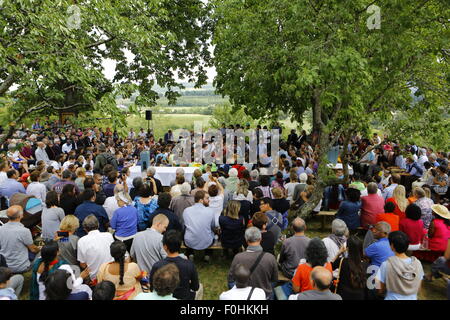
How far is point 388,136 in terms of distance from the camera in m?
6.69

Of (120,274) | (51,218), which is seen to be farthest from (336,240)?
(51,218)

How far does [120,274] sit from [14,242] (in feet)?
7.54

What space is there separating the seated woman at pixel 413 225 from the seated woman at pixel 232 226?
2.90 m

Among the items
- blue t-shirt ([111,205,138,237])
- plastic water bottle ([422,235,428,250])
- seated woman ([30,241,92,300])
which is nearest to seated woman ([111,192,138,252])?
blue t-shirt ([111,205,138,237])

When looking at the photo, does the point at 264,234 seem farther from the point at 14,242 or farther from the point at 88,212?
the point at 14,242

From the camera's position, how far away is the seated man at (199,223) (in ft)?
19.4

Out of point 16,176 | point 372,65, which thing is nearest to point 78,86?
point 16,176

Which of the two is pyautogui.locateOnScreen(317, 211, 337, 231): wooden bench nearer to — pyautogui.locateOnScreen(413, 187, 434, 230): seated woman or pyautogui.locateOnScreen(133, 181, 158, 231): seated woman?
pyautogui.locateOnScreen(413, 187, 434, 230): seated woman

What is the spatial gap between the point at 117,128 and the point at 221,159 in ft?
28.7

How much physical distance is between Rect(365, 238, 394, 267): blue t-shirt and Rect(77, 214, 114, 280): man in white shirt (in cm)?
373

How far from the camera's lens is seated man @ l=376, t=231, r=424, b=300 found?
3764mm

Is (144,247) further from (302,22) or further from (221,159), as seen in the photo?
(221,159)

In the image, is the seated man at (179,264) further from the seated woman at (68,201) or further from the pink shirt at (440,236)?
the pink shirt at (440,236)

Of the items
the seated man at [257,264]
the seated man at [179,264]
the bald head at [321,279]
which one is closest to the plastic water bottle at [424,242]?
the seated man at [257,264]
